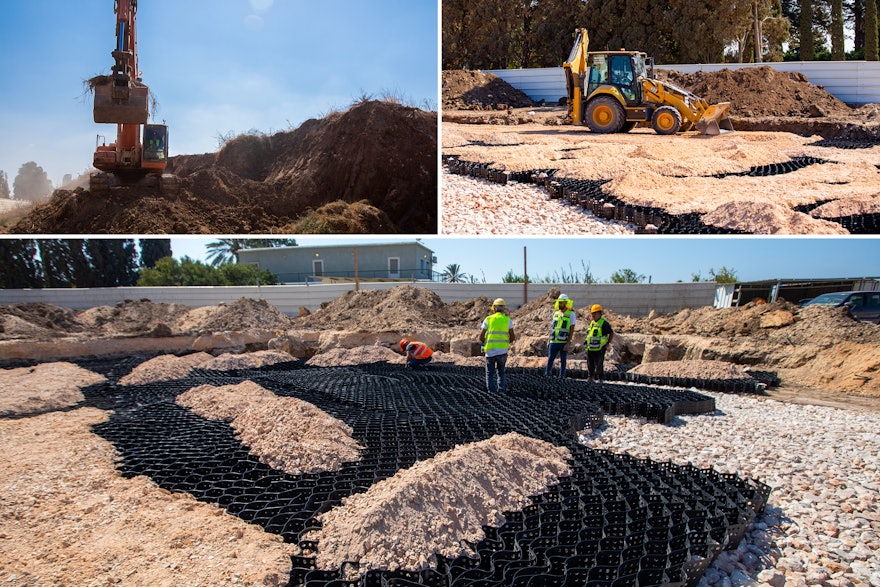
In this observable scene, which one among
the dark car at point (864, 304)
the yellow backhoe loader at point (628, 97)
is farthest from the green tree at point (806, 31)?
the dark car at point (864, 304)

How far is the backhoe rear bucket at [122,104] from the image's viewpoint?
33.1ft

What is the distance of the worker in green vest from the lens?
6.64 m

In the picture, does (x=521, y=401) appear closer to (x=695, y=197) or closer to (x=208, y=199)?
(x=695, y=197)

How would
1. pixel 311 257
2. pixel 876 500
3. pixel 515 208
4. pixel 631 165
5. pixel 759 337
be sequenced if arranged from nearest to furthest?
pixel 876 500
pixel 515 208
pixel 631 165
pixel 759 337
pixel 311 257

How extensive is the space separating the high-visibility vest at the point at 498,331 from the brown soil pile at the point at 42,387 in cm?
470

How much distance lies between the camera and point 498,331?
6.65m

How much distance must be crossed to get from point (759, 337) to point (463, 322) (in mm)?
6459

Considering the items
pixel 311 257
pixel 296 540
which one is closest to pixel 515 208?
pixel 296 540

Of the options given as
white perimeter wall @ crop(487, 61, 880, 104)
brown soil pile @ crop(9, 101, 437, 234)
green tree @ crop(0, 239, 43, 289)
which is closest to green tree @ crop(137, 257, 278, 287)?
green tree @ crop(0, 239, 43, 289)

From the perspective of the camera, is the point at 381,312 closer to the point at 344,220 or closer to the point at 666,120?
the point at 344,220

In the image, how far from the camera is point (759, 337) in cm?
1146

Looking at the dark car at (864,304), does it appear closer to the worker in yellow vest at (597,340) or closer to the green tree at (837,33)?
the worker in yellow vest at (597,340)

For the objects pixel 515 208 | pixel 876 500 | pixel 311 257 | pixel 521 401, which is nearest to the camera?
pixel 876 500

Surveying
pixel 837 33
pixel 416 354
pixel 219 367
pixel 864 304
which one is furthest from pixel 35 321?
pixel 837 33
